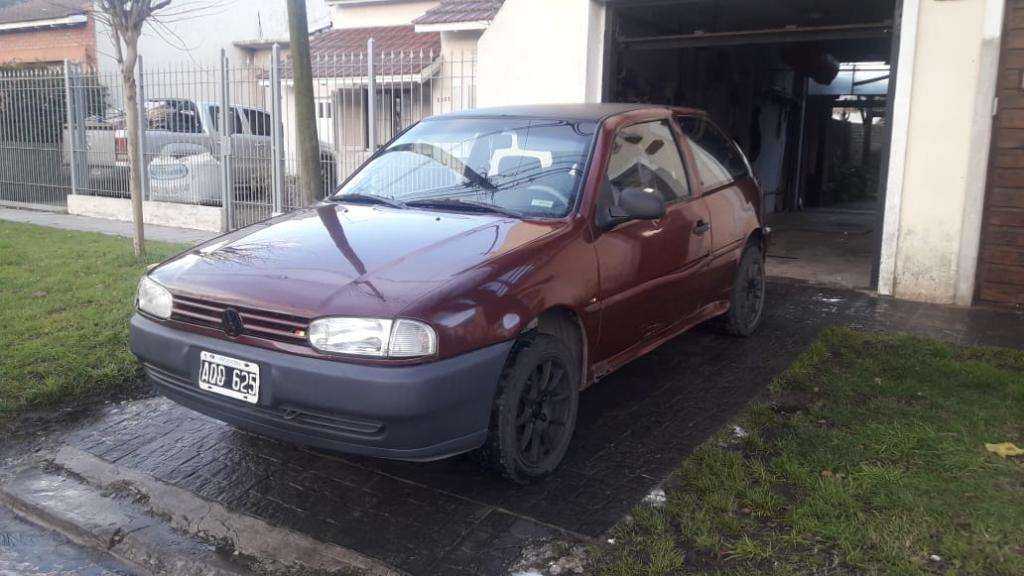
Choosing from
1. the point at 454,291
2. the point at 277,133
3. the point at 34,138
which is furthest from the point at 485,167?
the point at 34,138

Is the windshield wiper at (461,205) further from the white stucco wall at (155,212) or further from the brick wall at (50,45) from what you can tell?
the brick wall at (50,45)

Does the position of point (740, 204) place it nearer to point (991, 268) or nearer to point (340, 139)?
point (991, 268)

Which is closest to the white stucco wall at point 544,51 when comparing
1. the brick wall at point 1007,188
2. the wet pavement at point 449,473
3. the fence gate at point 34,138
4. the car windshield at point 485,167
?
the brick wall at point 1007,188

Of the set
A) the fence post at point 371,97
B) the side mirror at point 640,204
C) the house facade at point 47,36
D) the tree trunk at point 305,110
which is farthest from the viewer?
the house facade at point 47,36

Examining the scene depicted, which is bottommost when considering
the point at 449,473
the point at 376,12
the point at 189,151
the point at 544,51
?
the point at 449,473

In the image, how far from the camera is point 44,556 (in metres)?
3.49

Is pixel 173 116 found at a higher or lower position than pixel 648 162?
higher

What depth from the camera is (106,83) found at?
13.8 metres

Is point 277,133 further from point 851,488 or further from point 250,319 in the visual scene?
point 851,488

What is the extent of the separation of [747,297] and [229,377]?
158 inches

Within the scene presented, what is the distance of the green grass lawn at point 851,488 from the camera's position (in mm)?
3258

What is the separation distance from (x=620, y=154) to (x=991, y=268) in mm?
4361

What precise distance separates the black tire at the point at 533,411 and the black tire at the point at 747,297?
236cm

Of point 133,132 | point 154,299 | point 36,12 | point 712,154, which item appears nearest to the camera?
point 154,299
